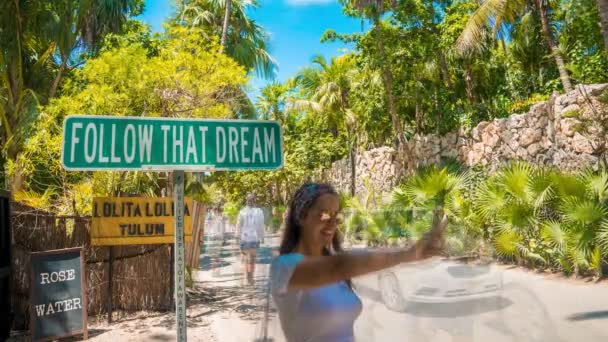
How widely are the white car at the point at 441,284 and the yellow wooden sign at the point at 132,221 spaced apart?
5.56 m

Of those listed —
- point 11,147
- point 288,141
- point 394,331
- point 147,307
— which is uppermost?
point 288,141

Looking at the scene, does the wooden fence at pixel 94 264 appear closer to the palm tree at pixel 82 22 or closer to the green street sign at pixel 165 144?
the green street sign at pixel 165 144

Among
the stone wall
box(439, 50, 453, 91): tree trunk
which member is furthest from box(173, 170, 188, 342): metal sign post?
box(439, 50, 453, 91): tree trunk

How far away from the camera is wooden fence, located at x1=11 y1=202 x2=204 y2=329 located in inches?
251

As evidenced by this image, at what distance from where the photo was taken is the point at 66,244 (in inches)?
264

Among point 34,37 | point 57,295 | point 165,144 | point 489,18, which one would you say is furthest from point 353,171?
point 165,144

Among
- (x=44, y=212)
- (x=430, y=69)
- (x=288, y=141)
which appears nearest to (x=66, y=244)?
(x=44, y=212)

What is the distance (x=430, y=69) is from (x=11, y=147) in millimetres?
14513

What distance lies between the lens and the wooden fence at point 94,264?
6.38m

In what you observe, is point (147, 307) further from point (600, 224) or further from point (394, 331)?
point (600, 224)

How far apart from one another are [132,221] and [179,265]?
15.9ft

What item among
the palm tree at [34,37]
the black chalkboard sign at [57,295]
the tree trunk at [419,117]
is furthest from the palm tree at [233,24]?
the black chalkboard sign at [57,295]

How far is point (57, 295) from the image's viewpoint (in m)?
5.87

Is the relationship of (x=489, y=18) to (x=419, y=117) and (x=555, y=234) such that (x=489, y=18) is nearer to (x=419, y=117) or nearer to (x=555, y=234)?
(x=419, y=117)
